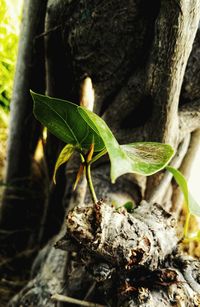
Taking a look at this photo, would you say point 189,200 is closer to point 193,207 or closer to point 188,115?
point 193,207

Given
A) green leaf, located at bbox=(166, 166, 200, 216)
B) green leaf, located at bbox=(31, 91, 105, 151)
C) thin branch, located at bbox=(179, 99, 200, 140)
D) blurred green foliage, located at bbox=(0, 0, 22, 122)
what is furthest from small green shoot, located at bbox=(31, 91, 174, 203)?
blurred green foliage, located at bbox=(0, 0, 22, 122)

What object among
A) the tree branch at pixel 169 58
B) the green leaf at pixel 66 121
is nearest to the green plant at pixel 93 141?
the green leaf at pixel 66 121

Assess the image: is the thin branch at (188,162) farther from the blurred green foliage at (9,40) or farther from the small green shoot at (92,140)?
the blurred green foliage at (9,40)

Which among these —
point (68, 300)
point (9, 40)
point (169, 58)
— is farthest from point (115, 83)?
point (68, 300)

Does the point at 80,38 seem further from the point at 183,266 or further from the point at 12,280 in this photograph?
the point at 12,280

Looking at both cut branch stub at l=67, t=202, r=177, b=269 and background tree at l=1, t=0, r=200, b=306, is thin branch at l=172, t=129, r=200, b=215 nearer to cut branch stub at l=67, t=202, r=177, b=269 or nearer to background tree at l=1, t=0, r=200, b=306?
background tree at l=1, t=0, r=200, b=306

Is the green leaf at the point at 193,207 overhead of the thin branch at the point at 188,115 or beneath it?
beneath
